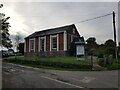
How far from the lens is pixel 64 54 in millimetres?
46375

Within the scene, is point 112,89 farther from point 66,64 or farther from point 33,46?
point 33,46

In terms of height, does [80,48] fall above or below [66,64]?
above

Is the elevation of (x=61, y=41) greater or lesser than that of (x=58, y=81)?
greater

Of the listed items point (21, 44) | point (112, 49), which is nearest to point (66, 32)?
point (112, 49)

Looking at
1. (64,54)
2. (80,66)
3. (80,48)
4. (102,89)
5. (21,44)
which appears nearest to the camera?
(102,89)

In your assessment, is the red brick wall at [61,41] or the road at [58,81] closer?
the road at [58,81]

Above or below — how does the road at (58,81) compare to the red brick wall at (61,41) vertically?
below

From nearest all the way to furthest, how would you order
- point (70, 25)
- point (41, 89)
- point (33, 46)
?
point (41, 89), point (70, 25), point (33, 46)

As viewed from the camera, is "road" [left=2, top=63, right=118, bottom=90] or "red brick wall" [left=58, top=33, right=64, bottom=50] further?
"red brick wall" [left=58, top=33, right=64, bottom=50]

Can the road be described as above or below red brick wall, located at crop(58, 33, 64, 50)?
below

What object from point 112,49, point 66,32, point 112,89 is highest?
point 66,32

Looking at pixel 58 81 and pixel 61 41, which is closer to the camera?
pixel 58 81

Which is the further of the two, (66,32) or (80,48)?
(66,32)

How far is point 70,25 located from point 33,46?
11.6 metres
